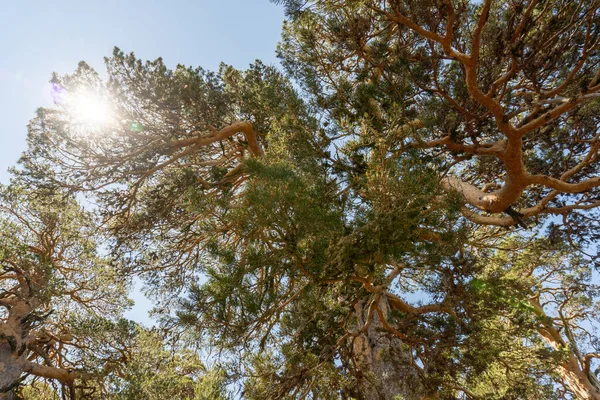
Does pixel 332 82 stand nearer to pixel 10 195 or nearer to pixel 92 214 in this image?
pixel 92 214

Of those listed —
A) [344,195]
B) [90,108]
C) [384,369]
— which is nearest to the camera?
[344,195]

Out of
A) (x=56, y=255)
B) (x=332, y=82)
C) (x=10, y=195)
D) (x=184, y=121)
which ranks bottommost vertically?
(x=56, y=255)

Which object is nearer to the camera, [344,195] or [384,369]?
[344,195]

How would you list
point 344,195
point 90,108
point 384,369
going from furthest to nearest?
point 90,108
point 384,369
point 344,195

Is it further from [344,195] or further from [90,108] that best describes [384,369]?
[90,108]

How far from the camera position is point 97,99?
5543 millimetres

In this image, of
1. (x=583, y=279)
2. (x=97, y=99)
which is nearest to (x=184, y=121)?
(x=97, y=99)

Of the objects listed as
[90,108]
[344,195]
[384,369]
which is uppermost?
[90,108]

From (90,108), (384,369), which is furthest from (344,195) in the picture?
(90,108)

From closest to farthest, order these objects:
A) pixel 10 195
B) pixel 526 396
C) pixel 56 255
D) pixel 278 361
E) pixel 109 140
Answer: pixel 526 396 < pixel 278 361 < pixel 109 140 < pixel 10 195 < pixel 56 255

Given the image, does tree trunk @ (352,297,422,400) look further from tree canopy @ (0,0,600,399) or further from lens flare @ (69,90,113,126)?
lens flare @ (69,90,113,126)

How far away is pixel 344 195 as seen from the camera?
4473 millimetres

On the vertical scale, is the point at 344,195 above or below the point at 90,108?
below

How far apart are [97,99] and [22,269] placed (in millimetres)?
5009
